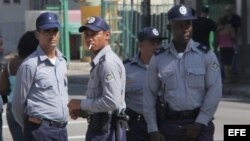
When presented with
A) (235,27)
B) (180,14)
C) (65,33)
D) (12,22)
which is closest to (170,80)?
(180,14)

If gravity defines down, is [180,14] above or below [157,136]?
above

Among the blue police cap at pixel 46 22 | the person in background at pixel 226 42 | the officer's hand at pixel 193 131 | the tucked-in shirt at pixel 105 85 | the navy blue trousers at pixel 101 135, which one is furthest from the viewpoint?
the person in background at pixel 226 42

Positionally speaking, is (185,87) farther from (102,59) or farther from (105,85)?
(102,59)

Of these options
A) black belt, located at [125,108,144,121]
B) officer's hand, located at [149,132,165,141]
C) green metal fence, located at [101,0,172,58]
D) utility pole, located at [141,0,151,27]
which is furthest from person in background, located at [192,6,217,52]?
officer's hand, located at [149,132,165,141]

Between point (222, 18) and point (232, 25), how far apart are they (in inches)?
14.2

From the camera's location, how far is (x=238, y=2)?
78.9 ft

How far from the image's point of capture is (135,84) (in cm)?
806

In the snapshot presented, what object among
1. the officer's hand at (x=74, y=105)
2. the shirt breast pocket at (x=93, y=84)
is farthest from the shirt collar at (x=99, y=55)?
the officer's hand at (x=74, y=105)

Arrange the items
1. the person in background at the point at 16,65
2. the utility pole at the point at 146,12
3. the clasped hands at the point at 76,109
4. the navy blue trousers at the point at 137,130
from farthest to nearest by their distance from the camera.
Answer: the utility pole at the point at 146,12 → the person in background at the point at 16,65 → the navy blue trousers at the point at 137,130 → the clasped hands at the point at 76,109

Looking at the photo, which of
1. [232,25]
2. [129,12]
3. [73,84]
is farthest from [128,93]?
[129,12]

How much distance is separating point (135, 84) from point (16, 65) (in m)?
1.69

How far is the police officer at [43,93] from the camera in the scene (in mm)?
7449

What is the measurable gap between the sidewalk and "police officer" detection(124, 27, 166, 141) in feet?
44.5

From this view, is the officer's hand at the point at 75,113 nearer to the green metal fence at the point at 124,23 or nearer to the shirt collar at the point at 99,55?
the shirt collar at the point at 99,55
